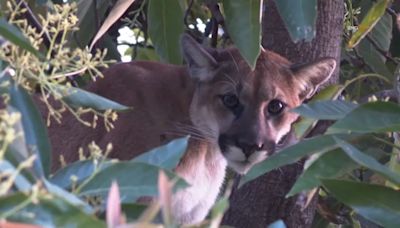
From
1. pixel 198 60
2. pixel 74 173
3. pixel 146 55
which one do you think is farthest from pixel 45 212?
pixel 146 55

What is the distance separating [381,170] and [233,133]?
1677mm

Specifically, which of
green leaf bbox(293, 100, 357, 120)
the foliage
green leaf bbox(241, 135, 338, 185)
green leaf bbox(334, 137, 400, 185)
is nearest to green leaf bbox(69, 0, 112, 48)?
the foliage

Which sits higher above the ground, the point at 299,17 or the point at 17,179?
the point at 17,179

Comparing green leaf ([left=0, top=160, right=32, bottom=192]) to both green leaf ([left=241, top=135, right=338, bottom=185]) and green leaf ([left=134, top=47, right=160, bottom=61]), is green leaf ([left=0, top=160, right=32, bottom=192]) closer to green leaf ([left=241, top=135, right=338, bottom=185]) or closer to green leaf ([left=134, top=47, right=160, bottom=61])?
green leaf ([left=241, top=135, right=338, bottom=185])

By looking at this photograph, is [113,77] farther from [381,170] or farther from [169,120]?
[381,170]

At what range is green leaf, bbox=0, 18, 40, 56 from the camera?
4.99ft

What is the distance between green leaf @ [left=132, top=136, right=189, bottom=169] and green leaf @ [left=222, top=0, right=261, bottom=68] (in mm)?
864

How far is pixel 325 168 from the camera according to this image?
79.8 inches

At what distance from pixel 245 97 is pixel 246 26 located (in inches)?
44.8

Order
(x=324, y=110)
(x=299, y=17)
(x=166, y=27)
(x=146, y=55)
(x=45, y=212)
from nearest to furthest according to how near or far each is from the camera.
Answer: (x=45, y=212), (x=324, y=110), (x=299, y=17), (x=166, y=27), (x=146, y=55)

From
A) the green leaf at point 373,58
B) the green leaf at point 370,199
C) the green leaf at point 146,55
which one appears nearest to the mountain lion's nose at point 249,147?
the green leaf at point 373,58

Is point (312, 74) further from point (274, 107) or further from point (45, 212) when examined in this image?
point (45, 212)

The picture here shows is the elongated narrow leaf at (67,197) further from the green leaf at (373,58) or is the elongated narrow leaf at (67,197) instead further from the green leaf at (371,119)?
the green leaf at (373,58)

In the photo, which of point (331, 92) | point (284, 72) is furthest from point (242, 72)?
point (331, 92)
